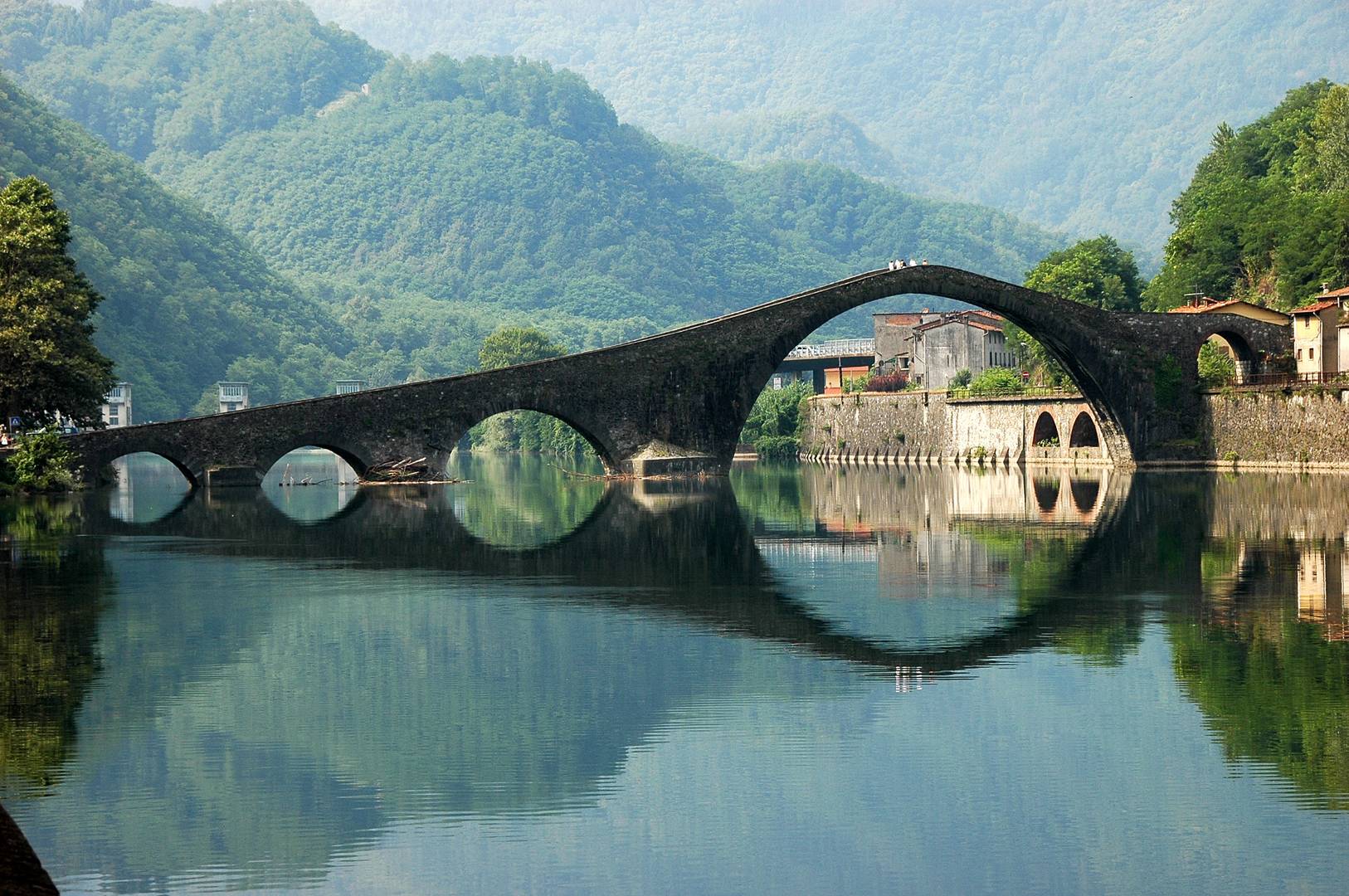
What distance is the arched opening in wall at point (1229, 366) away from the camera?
2771 inches

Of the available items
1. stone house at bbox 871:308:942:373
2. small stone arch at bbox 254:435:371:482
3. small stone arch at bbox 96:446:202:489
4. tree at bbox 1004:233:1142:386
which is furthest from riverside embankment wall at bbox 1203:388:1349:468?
stone house at bbox 871:308:942:373

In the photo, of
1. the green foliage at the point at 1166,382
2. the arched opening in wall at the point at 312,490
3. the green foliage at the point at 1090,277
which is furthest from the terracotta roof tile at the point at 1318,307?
the arched opening in wall at the point at 312,490

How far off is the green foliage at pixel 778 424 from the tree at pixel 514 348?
32.2 meters

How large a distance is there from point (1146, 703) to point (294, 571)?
54.7 ft

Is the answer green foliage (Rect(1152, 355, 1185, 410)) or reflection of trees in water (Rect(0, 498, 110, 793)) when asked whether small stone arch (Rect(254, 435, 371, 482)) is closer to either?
reflection of trees in water (Rect(0, 498, 110, 793))

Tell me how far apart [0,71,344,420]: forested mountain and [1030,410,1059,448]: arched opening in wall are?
68179 mm

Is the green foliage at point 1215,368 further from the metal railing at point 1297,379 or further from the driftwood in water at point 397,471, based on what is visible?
the driftwood in water at point 397,471

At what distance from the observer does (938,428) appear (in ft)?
287

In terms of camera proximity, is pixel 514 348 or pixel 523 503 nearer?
pixel 523 503

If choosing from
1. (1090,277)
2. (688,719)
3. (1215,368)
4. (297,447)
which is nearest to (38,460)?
(297,447)

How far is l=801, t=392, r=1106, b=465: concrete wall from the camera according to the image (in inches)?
3115

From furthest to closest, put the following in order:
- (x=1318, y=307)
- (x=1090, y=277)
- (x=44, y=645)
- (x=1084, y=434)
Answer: (x=1090, y=277) → (x=1084, y=434) → (x=1318, y=307) → (x=44, y=645)

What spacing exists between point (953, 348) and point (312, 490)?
198 feet

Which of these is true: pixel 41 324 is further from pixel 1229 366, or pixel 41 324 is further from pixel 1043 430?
pixel 1229 366
